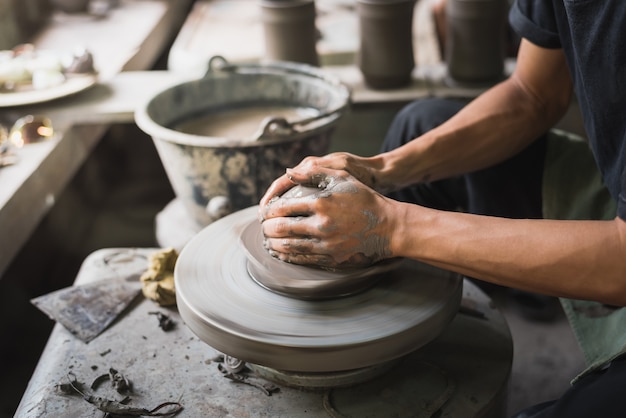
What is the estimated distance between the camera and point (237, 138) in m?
2.43

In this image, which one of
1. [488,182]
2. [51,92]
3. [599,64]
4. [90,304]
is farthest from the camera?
[51,92]

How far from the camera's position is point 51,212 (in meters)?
3.34

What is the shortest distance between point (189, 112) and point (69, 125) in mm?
525

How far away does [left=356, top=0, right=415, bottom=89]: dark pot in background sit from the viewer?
9.84ft

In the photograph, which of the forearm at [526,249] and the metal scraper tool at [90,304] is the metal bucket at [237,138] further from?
the forearm at [526,249]

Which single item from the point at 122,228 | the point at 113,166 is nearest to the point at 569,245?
the point at 122,228

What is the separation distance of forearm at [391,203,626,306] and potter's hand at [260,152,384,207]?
0.21 meters

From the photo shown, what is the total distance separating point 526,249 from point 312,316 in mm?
439

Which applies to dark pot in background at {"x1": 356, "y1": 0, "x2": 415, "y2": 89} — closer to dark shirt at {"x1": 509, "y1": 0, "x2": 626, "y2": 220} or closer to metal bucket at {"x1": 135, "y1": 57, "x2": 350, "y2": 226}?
metal bucket at {"x1": 135, "y1": 57, "x2": 350, "y2": 226}

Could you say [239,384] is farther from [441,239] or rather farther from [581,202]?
[581,202]

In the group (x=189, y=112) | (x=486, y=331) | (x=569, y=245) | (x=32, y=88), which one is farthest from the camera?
(x=32, y=88)

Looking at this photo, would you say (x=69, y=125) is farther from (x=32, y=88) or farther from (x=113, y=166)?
(x=113, y=166)

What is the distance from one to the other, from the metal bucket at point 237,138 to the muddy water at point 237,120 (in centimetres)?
2

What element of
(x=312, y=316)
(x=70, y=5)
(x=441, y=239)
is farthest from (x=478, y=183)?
(x=70, y=5)
